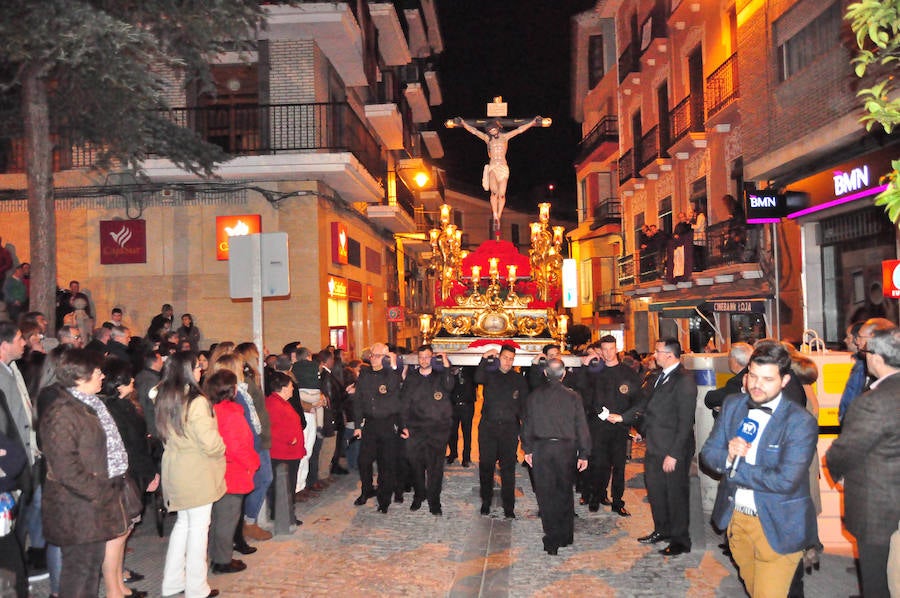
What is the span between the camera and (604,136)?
121 ft

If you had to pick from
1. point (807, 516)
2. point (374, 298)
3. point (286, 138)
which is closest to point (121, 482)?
point (807, 516)

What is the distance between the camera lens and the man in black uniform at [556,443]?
8.57 m

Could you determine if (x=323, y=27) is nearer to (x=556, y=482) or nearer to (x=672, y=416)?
(x=556, y=482)

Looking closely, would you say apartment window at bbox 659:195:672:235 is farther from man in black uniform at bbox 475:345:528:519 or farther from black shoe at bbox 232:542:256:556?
black shoe at bbox 232:542:256:556

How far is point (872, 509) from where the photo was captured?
5.14m

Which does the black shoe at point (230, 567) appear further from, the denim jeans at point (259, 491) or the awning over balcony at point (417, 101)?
the awning over balcony at point (417, 101)

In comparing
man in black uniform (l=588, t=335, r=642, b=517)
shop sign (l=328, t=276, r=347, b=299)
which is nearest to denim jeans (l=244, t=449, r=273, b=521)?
man in black uniform (l=588, t=335, r=642, b=517)

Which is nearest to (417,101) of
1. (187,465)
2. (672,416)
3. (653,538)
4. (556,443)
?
(556,443)

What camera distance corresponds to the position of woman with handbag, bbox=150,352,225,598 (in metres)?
6.55

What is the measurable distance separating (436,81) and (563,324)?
2735 cm

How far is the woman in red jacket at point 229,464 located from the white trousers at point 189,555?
24.4 inches

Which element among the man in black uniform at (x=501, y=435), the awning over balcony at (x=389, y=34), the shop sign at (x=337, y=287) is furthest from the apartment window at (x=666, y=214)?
the man in black uniform at (x=501, y=435)

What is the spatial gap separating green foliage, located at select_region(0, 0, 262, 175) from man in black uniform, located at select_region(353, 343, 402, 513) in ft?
17.5

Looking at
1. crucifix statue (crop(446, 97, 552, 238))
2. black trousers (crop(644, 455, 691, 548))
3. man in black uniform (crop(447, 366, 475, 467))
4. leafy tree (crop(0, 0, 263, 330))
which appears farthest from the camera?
crucifix statue (crop(446, 97, 552, 238))
